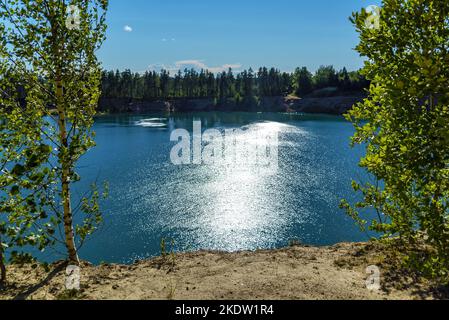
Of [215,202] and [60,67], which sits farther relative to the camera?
A: [215,202]

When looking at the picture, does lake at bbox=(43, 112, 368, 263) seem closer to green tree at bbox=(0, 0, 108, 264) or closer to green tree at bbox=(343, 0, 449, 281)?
green tree at bbox=(0, 0, 108, 264)

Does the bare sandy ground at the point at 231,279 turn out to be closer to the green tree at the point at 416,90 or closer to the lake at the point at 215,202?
the green tree at the point at 416,90

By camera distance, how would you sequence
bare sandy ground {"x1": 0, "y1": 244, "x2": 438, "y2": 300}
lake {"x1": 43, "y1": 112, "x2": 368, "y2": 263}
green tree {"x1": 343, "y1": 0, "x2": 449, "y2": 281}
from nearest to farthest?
green tree {"x1": 343, "y1": 0, "x2": 449, "y2": 281} → bare sandy ground {"x1": 0, "y1": 244, "x2": 438, "y2": 300} → lake {"x1": 43, "y1": 112, "x2": 368, "y2": 263}

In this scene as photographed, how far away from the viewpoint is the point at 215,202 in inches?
1881

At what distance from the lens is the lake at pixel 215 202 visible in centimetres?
3584

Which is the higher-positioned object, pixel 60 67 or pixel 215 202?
pixel 60 67

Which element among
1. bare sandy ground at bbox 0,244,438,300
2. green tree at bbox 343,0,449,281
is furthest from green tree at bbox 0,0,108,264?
green tree at bbox 343,0,449,281

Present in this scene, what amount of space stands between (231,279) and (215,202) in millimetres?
33559

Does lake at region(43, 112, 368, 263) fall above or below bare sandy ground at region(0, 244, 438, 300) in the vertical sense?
below

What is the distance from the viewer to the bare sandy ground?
12.6 m

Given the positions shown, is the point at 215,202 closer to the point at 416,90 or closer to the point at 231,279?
the point at 231,279

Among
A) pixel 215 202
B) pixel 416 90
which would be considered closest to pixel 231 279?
pixel 416 90

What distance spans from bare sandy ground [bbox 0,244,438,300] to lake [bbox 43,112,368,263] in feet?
20.3
